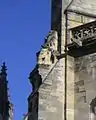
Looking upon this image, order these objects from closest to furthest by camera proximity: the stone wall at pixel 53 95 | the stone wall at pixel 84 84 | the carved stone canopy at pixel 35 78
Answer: the stone wall at pixel 53 95 → the stone wall at pixel 84 84 → the carved stone canopy at pixel 35 78

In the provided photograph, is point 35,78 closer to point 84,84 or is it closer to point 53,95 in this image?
point 53,95

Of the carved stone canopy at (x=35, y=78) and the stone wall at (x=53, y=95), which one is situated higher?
the carved stone canopy at (x=35, y=78)

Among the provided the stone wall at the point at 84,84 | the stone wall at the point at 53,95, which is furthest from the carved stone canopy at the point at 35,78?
the stone wall at the point at 84,84

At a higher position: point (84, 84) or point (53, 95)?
point (84, 84)

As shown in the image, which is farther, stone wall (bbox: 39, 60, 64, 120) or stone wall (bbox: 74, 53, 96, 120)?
stone wall (bbox: 74, 53, 96, 120)

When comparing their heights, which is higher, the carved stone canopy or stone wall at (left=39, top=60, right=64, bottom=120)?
the carved stone canopy

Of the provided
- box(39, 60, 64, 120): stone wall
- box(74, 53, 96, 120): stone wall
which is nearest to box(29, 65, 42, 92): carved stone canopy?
box(39, 60, 64, 120): stone wall

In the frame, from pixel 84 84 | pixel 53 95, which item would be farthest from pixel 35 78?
pixel 84 84

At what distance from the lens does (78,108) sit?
13484 mm

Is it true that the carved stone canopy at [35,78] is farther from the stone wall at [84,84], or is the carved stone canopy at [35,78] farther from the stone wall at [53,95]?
the stone wall at [84,84]

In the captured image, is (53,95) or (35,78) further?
(35,78)

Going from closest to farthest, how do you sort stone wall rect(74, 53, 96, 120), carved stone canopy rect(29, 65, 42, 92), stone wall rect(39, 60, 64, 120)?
stone wall rect(39, 60, 64, 120), stone wall rect(74, 53, 96, 120), carved stone canopy rect(29, 65, 42, 92)

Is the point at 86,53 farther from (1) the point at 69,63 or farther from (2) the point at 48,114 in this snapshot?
(2) the point at 48,114

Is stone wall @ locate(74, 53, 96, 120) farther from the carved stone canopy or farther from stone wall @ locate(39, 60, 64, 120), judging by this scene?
the carved stone canopy
